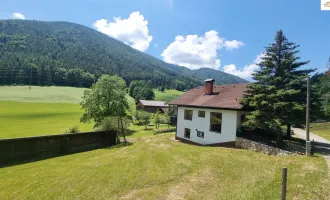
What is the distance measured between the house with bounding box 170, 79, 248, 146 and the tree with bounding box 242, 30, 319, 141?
1.72 m

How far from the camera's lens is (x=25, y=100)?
245 feet

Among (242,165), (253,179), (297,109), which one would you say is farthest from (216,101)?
(253,179)

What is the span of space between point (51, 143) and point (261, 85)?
20.1m

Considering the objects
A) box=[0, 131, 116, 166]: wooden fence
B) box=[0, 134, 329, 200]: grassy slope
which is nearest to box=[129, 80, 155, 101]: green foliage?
box=[0, 131, 116, 166]: wooden fence

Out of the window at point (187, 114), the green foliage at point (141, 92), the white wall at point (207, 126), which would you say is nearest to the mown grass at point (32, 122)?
the white wall at point (207, 126)

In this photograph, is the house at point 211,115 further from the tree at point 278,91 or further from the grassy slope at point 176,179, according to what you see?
the grassy slope at point 176,179

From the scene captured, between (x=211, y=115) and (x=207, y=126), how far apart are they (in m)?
1.38

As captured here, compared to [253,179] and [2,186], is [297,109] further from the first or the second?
[2,186]

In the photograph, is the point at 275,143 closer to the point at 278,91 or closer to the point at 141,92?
the point at 278,91

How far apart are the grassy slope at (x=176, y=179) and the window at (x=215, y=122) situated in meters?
6.77

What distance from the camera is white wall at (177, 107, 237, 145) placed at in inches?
793

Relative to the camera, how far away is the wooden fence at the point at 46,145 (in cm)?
1677

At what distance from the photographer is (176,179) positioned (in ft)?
36.1

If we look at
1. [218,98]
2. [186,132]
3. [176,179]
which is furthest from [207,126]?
[176,179]
